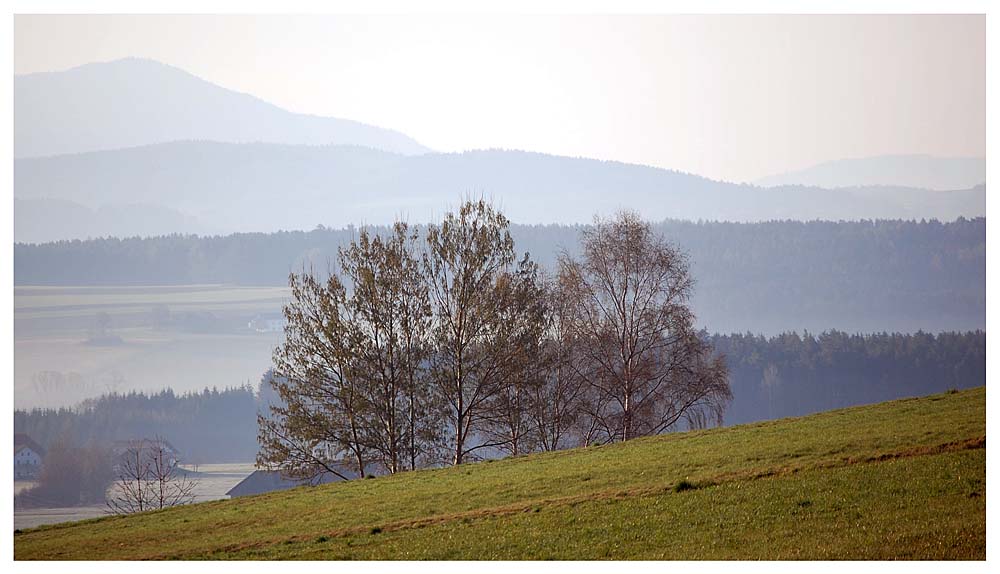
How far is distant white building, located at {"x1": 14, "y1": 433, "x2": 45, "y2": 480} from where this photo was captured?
41.4 metres

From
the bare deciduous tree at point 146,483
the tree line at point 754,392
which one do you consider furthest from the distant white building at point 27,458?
the bare deciduous tree at point 146,483

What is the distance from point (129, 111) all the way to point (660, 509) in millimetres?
41823

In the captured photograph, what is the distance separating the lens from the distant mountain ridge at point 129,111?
32.7 meters

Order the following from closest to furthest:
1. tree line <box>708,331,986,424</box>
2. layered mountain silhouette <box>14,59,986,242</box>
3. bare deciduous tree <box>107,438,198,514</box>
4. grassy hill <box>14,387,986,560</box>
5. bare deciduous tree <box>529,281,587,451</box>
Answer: grassy hill <box>14,387,986,560</box> → layered mountain silhouette <box>14,59,986,242</box> → bare deciduous tree <box>529,281,587,451</box> → bare deciduous tree <box>107,438,198,514</box> → tree line <box>708,331,986,424</box>

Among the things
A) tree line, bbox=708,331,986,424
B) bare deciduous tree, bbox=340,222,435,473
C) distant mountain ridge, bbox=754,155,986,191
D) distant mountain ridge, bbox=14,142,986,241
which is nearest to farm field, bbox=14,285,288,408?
distant mountain ridge, bbox=14,142,986,241

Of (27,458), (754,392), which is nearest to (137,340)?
(27,458)

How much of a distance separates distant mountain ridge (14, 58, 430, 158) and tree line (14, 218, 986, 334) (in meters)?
8.44

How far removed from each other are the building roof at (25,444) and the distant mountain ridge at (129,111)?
41.2ft

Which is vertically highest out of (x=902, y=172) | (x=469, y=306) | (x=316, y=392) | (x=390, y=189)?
(x=390, y=189)

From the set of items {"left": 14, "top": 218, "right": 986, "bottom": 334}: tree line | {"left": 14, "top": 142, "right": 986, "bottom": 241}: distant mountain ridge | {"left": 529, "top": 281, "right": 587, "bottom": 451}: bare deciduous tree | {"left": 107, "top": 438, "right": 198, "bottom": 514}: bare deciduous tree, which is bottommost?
{"left": 107, "top": 438, "right": 198, "bottom": 514}: bare deciduous tree

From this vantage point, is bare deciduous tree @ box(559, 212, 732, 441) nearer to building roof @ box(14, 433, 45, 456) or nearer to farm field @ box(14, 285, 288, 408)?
building roof @ box(14, 433, 45, 456)

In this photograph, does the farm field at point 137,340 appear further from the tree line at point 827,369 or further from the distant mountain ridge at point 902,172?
the distant mountain ridge at point 902,172

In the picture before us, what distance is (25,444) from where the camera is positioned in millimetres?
42562

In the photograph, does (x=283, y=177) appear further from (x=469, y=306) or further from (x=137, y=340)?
(x=469, y=306)
